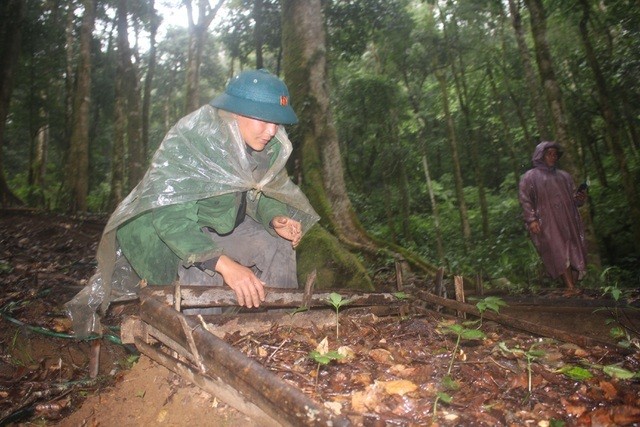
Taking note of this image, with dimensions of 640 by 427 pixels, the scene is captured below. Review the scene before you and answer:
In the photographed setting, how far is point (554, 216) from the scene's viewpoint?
217 inches

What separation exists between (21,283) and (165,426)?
3.80m

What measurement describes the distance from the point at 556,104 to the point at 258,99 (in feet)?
19.5

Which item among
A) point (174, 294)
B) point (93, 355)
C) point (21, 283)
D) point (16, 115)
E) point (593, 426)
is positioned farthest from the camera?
point (16, 115)

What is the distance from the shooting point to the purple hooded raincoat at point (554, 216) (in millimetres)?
5441

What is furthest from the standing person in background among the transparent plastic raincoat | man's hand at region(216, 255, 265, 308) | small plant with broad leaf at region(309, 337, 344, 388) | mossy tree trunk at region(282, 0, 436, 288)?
man's hand at region(216, 255, 265, 308)

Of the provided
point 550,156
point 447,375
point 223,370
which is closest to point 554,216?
point 550,156

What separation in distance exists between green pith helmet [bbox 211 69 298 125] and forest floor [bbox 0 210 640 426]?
127 cm

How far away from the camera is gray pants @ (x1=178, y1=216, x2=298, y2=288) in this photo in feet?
10.3

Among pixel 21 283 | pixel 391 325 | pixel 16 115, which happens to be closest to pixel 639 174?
pixel 391 325

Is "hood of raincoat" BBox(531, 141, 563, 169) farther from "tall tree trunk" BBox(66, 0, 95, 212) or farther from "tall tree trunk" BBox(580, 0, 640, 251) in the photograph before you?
"tall tree trunk" BBox(66, 0, 95, 212)

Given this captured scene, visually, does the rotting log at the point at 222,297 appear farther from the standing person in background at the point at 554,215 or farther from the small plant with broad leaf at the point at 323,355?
the standing person in background at the point at 554,215

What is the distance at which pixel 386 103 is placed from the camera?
12750 millimetres

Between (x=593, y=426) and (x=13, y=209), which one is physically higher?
(x=13, y=209)

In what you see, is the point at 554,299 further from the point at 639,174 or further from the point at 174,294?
the point at 639,174
